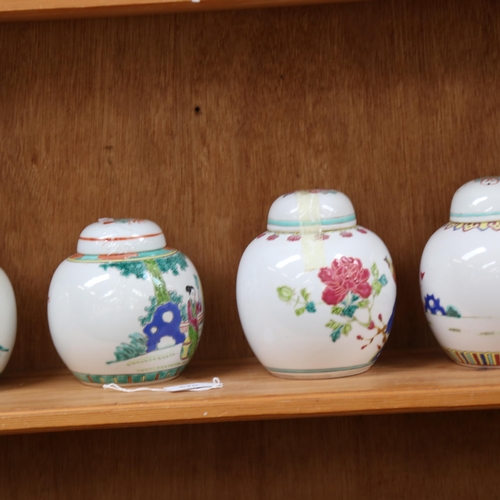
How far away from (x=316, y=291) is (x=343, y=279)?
3 cm

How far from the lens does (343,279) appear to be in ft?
2.32

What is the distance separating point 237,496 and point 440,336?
1.06 ft

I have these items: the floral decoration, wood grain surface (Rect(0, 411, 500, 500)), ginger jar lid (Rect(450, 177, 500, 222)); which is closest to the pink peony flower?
the floral decoration

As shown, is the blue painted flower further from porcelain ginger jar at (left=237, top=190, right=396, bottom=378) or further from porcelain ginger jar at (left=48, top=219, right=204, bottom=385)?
porcelain ginger jar at (left=48, top=219, right=204, bottom=385)

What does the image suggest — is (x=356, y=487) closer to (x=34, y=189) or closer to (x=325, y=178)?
(x=325, y=178)

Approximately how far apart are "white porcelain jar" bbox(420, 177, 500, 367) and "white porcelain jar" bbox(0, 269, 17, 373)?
1.43 feet

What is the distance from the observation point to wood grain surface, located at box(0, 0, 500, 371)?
0.84 meters

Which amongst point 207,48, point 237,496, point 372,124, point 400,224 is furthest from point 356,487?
point 207,48

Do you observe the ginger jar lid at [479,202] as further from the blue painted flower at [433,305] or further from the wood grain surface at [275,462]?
the wood grain surface at [275,462]

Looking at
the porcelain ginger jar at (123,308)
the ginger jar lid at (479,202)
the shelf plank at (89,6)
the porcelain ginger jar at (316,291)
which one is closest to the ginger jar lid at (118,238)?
the porcelain ginger jar at (123,308)

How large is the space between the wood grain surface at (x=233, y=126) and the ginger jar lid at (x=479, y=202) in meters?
0.11

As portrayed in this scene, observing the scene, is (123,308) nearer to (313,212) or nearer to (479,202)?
(313,212)

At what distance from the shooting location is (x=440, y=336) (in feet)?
2.48

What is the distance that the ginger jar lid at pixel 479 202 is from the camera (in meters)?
0.72
